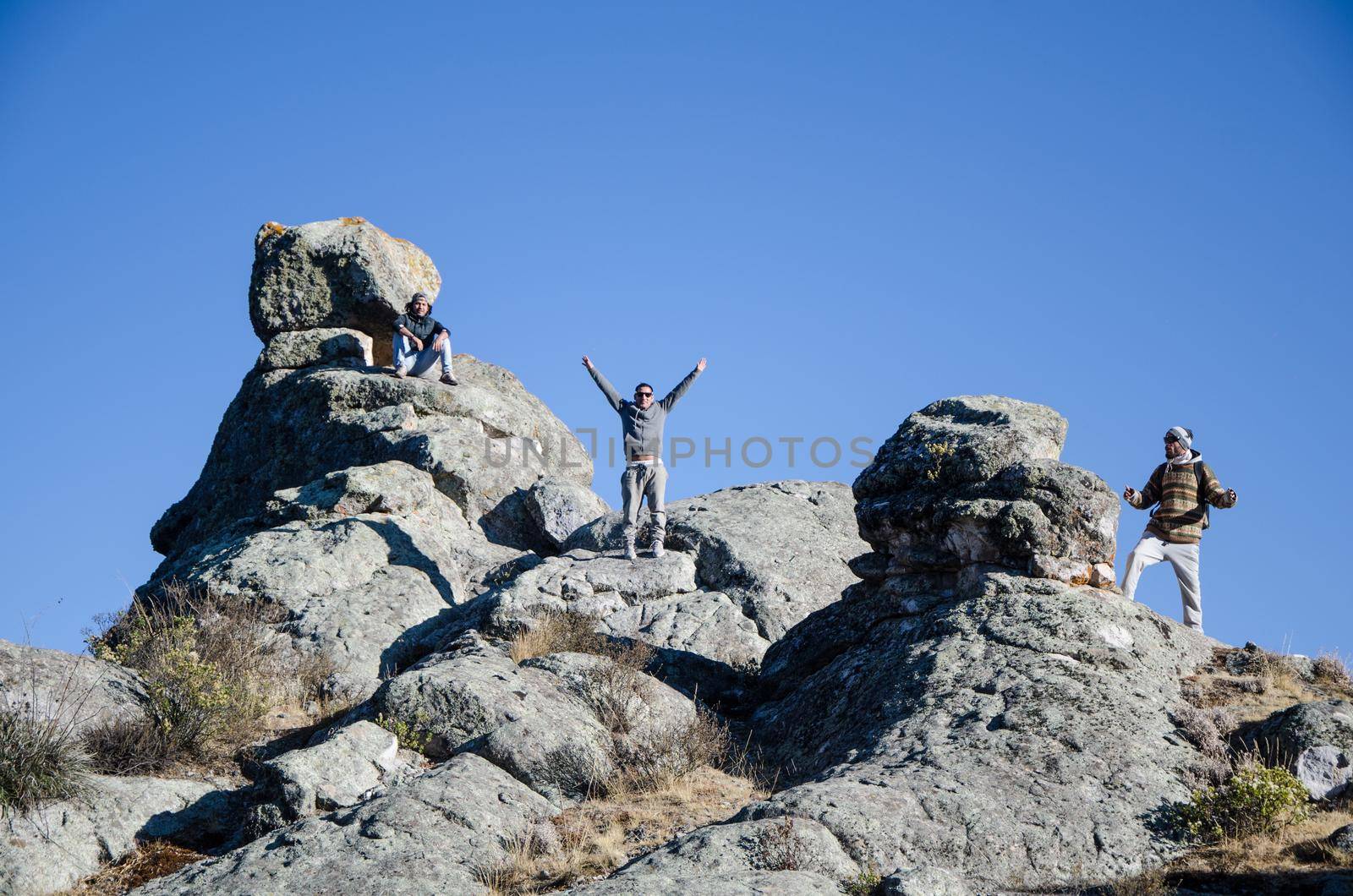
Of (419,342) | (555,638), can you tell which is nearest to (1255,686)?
(555,638)

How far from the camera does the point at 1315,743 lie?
1193cm

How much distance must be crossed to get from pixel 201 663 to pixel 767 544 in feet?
30.9

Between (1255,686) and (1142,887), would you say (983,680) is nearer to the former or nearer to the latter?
(1255,686)

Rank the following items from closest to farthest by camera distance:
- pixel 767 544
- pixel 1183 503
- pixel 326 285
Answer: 1. pixel 1183 503
2. pixel 767 544
3. pixel 326 285

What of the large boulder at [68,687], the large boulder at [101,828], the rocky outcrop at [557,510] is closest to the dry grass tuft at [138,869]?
the large boulder at [101,828]

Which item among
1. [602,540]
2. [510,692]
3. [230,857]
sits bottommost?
[230,857]

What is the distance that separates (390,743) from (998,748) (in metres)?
6.57

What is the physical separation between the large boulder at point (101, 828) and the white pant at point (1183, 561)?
12123 mm

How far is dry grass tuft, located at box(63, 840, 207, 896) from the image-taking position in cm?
1125

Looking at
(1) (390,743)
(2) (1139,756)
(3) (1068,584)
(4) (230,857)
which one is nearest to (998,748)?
(2) (1139,756)

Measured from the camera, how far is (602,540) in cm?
2055

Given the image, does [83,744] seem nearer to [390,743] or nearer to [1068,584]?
[390,743]

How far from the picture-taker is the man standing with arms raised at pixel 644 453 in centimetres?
1945

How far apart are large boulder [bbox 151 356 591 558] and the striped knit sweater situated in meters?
11.6
